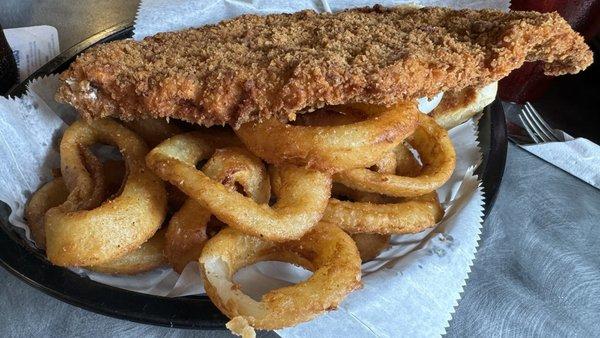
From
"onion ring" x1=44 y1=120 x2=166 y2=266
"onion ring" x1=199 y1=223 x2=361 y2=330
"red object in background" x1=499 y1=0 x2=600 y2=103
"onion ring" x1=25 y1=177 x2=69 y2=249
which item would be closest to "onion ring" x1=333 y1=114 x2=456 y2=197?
"onion ring" x1=199 y1=223 x2=361 y2=330

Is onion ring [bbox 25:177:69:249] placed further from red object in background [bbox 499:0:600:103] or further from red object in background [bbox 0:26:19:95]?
red object in background [bbox 499:0:600:103]

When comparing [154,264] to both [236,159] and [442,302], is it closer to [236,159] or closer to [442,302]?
[236,159]

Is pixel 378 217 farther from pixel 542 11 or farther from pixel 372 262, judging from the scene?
pixel 542 11

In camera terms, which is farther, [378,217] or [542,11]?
[542,11]

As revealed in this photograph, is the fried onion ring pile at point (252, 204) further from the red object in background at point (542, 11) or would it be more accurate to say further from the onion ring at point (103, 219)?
the red object in background at point (542, 11)

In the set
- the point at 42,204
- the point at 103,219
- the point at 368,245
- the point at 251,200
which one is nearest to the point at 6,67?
the point at 42,204

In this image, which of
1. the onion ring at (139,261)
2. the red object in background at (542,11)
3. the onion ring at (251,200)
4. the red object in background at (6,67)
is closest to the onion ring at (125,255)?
the onion ring at (139,261)

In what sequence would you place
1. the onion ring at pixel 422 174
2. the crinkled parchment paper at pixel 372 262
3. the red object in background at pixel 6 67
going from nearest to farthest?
1. the crinkled parchment paper at pixel 372 262
2. the onion ring at pixel 422 174
3. the red object in background at pixel 6 67
